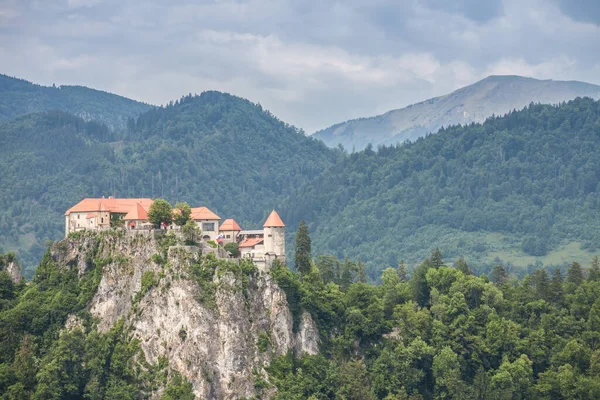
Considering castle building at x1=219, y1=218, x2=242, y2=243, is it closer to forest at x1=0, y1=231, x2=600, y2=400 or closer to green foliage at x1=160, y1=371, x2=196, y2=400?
forest at x1=0, y1=231, x2=600, y2=400

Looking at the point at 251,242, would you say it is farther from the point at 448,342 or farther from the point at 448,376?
the point at 448,376

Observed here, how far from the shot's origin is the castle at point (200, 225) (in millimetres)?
123438

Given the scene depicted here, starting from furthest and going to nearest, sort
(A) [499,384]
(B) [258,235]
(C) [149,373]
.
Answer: (B) [258,235] → (A) [499,384] → (C) [149,373]

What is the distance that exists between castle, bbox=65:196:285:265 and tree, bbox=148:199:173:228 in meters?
0.89

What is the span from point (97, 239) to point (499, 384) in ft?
172

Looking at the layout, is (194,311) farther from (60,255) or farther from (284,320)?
(60,255)

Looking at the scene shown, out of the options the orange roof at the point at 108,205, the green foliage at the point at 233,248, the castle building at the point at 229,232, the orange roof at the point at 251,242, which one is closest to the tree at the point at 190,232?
the green foliage at the point at 233,248

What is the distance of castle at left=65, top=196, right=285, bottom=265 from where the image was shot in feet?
405

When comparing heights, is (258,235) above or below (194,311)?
above

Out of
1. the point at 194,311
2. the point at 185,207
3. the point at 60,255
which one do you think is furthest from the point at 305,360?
the point at 60,255

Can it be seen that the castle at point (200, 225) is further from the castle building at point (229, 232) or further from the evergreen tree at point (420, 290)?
the evergreen tree at point (420, 290)

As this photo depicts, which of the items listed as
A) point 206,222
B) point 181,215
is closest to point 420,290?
point 206,222

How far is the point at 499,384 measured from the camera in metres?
121

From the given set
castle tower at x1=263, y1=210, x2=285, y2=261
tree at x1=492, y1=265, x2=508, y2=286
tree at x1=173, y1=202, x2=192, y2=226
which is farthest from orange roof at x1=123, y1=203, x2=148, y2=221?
tree at x1=492, y1=265, x2=508, y2=286
